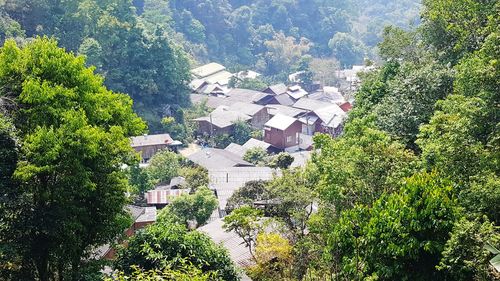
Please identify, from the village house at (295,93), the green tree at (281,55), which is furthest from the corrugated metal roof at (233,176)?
the green tree at (281,55)

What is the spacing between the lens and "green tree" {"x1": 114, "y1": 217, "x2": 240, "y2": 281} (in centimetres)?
1227

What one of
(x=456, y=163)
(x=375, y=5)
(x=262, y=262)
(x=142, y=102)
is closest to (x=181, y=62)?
(x=142, y=102)

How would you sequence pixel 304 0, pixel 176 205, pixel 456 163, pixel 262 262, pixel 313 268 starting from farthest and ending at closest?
pixel 304 0, pixel 176 205, pixel 262 262, pixel 313 268, pixel 456 163

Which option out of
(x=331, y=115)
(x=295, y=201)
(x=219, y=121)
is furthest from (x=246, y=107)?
(x=295, y=201)

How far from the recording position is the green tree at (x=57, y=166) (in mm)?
11125

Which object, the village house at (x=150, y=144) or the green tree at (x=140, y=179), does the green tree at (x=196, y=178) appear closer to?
the green tree at (x=140, y=179)

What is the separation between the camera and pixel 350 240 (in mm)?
10469

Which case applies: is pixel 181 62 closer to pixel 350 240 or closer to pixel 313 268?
pixel 313 268

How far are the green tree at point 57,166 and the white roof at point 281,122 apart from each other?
29.3 meters

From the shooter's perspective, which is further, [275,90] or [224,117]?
[275,90]

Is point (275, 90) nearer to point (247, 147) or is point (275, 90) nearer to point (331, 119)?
point (331, 119)

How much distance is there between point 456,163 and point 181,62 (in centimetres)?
4042

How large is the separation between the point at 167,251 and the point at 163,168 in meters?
19.9

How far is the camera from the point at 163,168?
32125 mm
